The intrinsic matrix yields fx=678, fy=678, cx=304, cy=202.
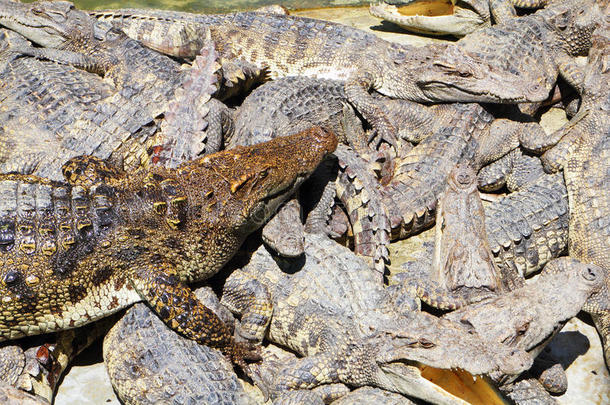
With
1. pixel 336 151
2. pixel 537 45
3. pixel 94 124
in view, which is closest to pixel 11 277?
pixel 94 124

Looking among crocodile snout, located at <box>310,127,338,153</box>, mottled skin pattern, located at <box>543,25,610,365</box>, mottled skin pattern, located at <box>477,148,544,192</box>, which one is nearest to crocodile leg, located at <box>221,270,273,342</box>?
crocodile snout, located at <box>310,127,338,153</box>

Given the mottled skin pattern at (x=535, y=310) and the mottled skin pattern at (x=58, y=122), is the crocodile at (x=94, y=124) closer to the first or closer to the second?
the mottled skin pattern at (x=58, y=122)

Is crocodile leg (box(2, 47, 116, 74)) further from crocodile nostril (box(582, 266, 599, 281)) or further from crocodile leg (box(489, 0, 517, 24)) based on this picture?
crocodile nostril (box(582, 266, 599, 281))

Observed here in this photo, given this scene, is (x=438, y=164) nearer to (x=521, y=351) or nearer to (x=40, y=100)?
(x=521, y=351)

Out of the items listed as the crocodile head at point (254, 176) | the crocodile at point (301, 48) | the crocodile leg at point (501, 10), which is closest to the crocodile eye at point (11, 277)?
the crocodile head at point (254, 176)

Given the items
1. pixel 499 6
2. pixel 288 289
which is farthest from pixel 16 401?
pixel 499 6
